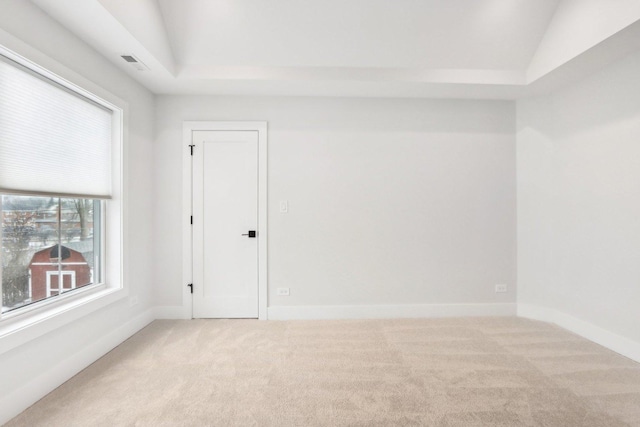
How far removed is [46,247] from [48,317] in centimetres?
51

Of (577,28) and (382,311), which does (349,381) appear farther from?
(577,28)

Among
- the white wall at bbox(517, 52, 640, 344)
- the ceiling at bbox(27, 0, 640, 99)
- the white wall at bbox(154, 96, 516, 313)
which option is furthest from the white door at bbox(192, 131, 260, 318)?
the white wall at bbox(517, 52, 640, 344)

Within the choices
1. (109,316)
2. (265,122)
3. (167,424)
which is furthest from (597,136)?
(109,316)

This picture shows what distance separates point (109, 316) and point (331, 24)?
10.9 feet

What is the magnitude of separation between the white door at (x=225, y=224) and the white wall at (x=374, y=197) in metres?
0.21

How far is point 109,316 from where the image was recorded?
279 centimetres

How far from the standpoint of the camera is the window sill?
6.09 ft

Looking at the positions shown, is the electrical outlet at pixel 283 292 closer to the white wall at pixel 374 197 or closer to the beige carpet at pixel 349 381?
the white wall at pixel 374 197

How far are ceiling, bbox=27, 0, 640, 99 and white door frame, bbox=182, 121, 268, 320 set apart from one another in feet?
1.26

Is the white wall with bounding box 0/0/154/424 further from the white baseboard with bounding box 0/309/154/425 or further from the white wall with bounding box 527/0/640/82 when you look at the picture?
the white wall with bounding box 527/0/640/82

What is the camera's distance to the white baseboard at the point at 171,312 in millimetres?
3541

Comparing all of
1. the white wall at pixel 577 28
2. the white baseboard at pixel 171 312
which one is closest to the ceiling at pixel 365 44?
the white wall at pixel 577 28

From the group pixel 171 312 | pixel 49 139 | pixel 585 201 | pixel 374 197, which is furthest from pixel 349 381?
pixel 585 201

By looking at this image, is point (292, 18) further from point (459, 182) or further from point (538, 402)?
point (538, 402)
